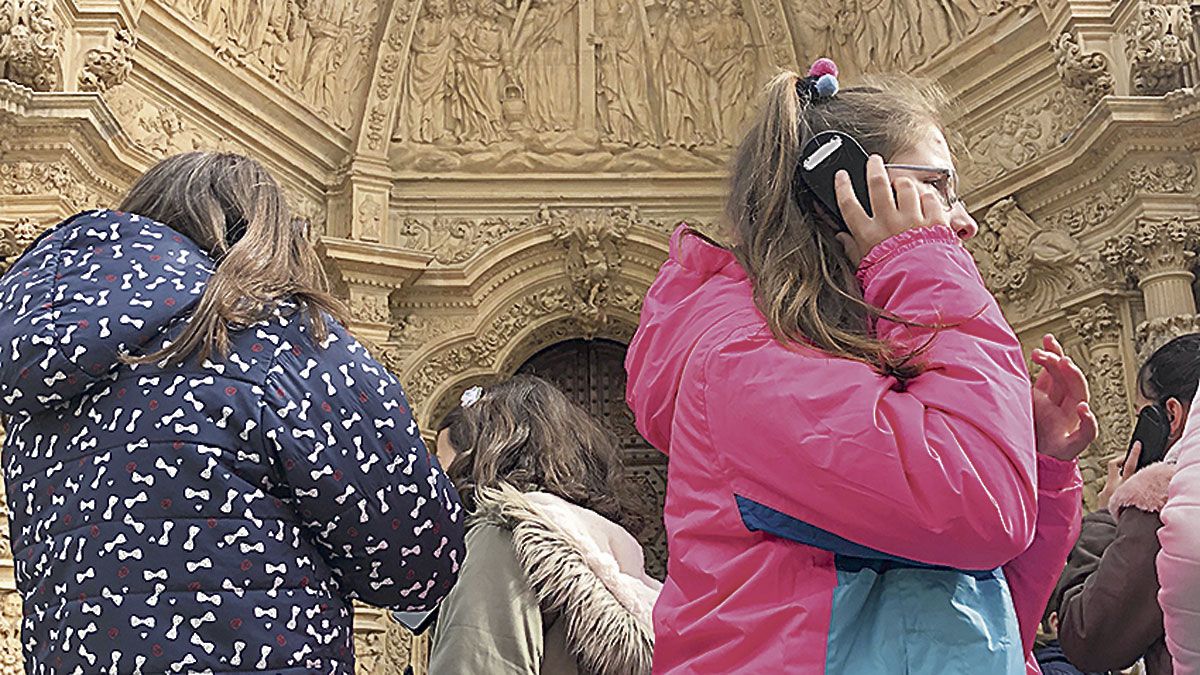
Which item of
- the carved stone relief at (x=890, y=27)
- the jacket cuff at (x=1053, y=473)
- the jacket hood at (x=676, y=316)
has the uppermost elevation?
the carved stone relief at (x=890, y=27)

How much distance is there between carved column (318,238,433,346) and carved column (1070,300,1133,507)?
403cm

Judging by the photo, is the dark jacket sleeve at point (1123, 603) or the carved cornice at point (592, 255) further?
the carved cornice at point (592, 255)

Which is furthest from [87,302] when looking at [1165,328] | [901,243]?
[1165,328]

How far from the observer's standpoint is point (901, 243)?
163cm

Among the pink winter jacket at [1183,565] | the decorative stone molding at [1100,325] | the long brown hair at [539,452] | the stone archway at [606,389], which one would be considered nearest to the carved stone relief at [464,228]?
the stone archway at [606,389]

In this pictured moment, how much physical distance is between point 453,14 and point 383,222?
172cm

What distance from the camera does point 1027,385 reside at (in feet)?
4.91

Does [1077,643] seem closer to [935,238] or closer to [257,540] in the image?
[935,238]

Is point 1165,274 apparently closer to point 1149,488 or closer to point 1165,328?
point 1165,328

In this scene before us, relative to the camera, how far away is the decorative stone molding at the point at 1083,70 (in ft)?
23.3

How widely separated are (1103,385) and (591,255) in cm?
342

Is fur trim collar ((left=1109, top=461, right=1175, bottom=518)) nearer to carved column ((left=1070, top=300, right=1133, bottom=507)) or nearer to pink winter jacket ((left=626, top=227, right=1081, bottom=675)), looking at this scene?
pink winter jacket ((left=626, top=227, right=1081, bottom=675))

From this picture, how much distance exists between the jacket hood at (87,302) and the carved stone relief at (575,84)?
7.26m

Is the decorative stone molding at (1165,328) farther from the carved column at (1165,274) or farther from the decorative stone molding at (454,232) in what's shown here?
the decorative stone molding at (454,232)
